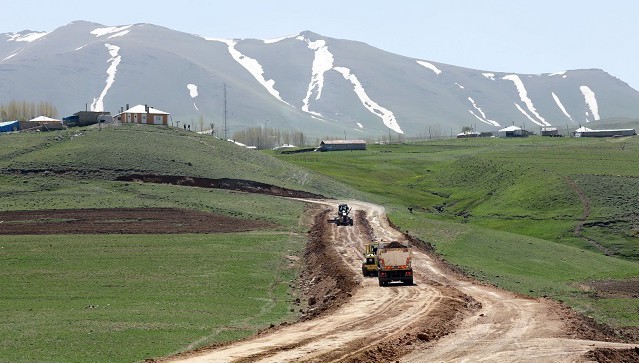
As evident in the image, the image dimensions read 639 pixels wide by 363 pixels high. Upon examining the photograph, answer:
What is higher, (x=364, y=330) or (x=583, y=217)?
(x=364, y=330)

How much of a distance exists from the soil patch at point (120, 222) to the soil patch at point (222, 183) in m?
20.2

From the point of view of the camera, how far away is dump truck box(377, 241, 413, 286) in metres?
59.5

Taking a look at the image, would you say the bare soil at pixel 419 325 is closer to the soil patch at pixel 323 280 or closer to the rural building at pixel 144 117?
the soil patch at pixel 323 280

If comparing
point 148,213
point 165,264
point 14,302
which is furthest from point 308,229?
point 14,302

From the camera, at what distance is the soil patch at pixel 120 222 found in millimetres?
85625

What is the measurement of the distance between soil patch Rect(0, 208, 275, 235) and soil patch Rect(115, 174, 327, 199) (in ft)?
66.4

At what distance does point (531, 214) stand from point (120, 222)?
205 feet

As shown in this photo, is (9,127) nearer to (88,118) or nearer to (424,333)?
(88,118)

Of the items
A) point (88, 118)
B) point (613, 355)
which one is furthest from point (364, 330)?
point (88, 118)

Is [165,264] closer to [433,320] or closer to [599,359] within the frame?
[433,320]

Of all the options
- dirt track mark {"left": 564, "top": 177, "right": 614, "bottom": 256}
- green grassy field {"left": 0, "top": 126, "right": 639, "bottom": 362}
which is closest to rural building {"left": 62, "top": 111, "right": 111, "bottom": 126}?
green grassy field {"left": 0, "top": 126, "right": 639, "bottom": 362}

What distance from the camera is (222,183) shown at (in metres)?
125

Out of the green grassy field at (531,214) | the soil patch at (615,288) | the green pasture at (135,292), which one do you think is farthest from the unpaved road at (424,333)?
the soil patch at (615,288)

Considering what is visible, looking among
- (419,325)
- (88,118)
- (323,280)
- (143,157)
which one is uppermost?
(88,118)
